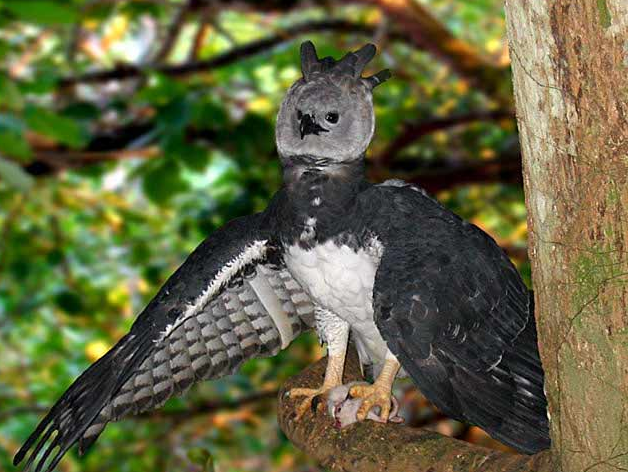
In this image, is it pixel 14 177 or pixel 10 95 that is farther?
pixel 10 95

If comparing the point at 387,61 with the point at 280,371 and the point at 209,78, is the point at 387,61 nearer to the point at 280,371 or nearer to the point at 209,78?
the point at 209,78

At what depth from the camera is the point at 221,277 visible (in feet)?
6.18

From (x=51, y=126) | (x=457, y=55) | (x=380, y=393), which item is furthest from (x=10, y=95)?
(x=457, y=55)

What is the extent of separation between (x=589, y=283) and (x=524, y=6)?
0.34 meters

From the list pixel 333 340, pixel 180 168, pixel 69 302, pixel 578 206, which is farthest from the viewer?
pixel 69 302

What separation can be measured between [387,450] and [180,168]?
1.94 m

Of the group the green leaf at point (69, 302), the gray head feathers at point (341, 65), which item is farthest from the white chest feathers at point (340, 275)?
the green leaf at point (69, 302)

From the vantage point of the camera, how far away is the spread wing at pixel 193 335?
174 centimetres

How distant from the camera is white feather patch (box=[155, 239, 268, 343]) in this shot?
1.81m

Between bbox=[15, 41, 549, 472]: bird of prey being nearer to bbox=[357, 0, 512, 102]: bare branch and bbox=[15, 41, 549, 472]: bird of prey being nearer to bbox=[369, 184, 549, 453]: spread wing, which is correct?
bbox=[369, 184, 549, 453]: spread wing

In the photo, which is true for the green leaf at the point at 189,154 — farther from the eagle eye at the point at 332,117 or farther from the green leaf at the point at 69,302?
the eagle eye at the point at 332,117

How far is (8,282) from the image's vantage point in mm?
4535

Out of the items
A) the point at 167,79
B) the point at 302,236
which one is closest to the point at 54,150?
the point at 167,79

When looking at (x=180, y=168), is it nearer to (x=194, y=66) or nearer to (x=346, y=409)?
(x=194, y=66)
